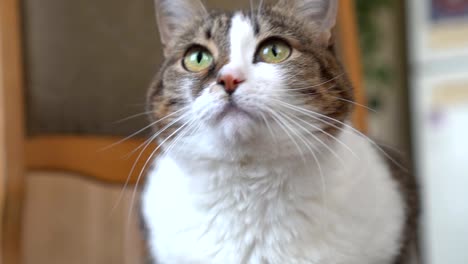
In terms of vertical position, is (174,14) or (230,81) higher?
(174,14)

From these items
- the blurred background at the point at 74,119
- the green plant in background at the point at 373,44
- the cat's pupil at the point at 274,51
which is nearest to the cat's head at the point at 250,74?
the cat's pupil at the point at 274,51

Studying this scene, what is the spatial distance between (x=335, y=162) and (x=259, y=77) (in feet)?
0.63

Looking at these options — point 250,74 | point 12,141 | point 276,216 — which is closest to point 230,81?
point 250,74

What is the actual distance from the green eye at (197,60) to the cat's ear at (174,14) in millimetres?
86

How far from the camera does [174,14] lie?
775 mm

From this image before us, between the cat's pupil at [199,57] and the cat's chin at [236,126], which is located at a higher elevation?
the cat's pupil at [199,57]

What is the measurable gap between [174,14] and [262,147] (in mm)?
267

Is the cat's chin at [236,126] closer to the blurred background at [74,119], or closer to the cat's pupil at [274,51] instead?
the cat's pupil at [274,51]

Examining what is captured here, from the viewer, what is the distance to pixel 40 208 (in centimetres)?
95

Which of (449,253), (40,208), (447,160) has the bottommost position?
(449,253)

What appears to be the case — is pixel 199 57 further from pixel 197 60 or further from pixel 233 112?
pixel 233 112

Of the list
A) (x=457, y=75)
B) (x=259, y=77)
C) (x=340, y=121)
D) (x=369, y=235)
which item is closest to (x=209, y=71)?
(x=259, y=77)

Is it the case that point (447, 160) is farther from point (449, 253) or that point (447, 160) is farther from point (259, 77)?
point (259, 77)

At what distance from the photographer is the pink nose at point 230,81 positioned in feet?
1.95
